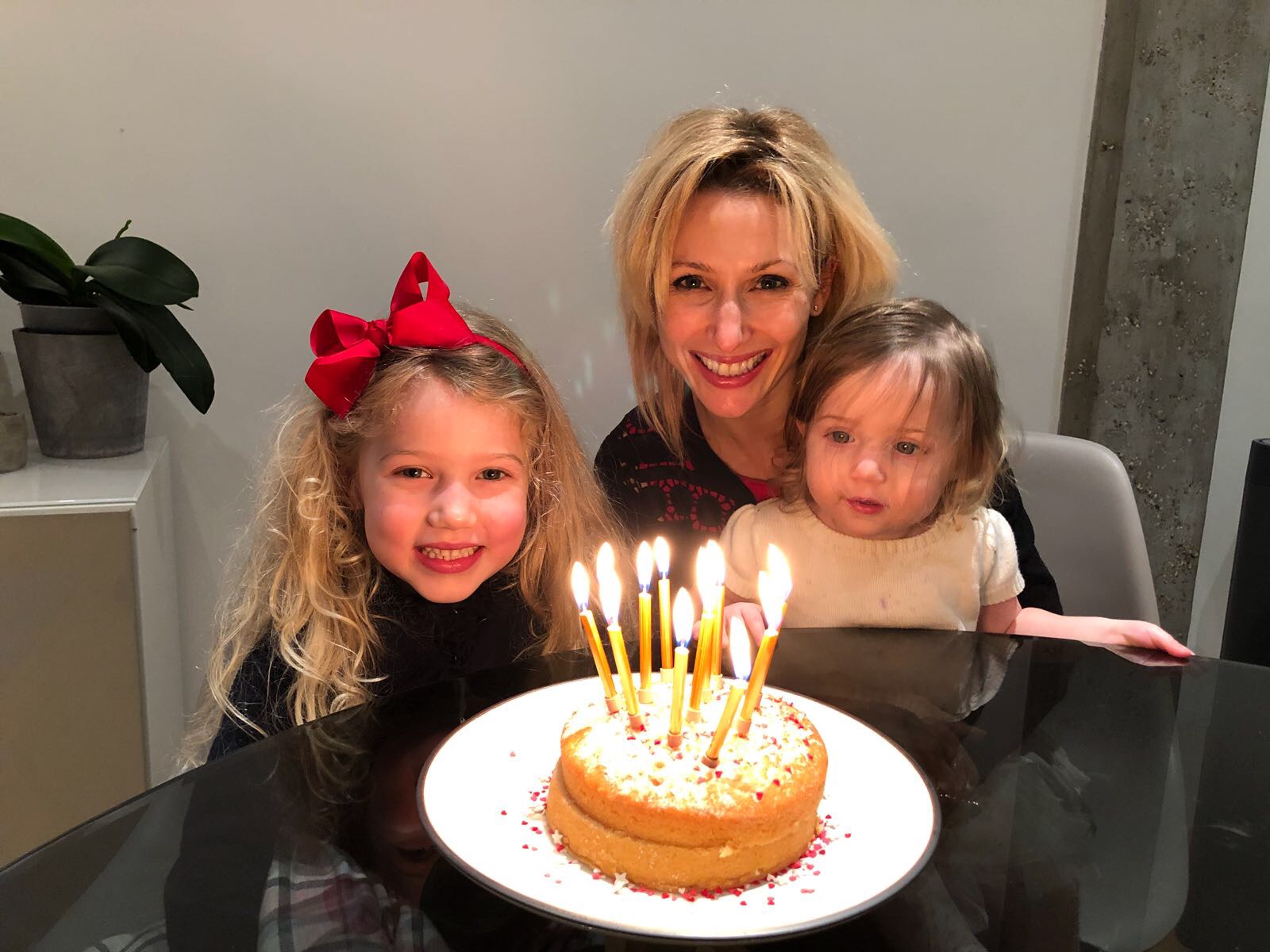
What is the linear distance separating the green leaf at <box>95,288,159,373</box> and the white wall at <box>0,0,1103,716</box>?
0.32 metres

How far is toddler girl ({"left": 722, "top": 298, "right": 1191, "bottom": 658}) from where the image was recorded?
1579 millimetres

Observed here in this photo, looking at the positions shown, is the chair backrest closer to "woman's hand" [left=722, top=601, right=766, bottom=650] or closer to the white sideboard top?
"woman's hand" [left=722, top=601, right=766, bottom=650]

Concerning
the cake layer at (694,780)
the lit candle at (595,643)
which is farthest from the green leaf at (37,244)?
the cake layer at (694,780)

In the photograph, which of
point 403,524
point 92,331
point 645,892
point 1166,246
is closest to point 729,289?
point 403,524

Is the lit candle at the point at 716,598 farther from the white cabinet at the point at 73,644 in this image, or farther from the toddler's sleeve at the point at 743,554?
the white cabinet at the point at 73,644

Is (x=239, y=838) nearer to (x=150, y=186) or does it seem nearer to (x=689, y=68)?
(x=150, y=186)

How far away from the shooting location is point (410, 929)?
0.74 m

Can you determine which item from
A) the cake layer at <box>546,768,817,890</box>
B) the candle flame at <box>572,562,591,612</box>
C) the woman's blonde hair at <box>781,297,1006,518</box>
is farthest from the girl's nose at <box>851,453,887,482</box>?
the cake layer at <box>546,768,817,890</box>

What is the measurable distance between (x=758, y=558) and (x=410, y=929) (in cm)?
108

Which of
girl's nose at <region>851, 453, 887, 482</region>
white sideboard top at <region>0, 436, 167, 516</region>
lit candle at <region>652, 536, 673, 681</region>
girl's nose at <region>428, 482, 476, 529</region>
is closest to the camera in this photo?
lit candle at <region>652, 536, 673, 681</region>

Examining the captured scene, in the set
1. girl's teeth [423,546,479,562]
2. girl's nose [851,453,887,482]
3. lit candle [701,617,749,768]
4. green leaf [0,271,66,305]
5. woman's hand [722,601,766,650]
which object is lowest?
woman's hand [722,601,766,650]

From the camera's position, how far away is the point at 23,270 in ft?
6.45

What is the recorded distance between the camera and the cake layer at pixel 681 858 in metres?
0.79

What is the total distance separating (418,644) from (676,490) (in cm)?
63
